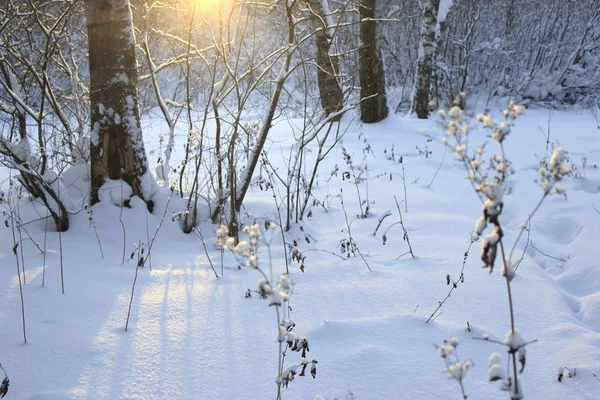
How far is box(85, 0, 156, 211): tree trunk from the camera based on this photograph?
3.00 metres

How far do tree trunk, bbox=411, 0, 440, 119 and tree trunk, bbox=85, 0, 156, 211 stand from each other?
23.8ft

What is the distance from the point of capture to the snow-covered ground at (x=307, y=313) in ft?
4.82

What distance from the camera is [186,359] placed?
62.9 inches

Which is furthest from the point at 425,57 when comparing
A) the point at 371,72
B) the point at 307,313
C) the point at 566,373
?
the point at 566,373

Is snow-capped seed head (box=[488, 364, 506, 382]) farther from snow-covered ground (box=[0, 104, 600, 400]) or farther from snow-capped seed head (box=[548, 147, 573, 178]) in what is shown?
snow-covered ground (box=[0, 104, 600, 400])

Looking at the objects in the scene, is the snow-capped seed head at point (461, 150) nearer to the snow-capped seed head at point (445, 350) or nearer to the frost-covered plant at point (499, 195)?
the frost-covered plant at point (499, 195)

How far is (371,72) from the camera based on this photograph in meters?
7.99

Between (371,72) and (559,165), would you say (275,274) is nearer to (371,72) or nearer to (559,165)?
(559,165)

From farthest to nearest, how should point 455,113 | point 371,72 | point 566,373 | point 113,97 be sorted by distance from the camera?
point 371,72 < point 113,97 < point 566,373 < point 455,113

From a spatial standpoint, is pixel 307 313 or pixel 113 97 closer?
pixel 307 313

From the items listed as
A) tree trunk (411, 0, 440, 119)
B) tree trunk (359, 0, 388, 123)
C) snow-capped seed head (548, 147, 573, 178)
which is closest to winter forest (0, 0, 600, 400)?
snow-capped seed head (548, 147, 573, 178)

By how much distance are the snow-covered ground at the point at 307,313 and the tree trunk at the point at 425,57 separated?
20.1 feet

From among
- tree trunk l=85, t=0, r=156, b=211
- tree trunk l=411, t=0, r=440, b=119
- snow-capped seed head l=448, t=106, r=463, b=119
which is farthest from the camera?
tree trunk l=411, t=0, r=440, b=119

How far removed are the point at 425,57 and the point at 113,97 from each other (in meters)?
7.63
